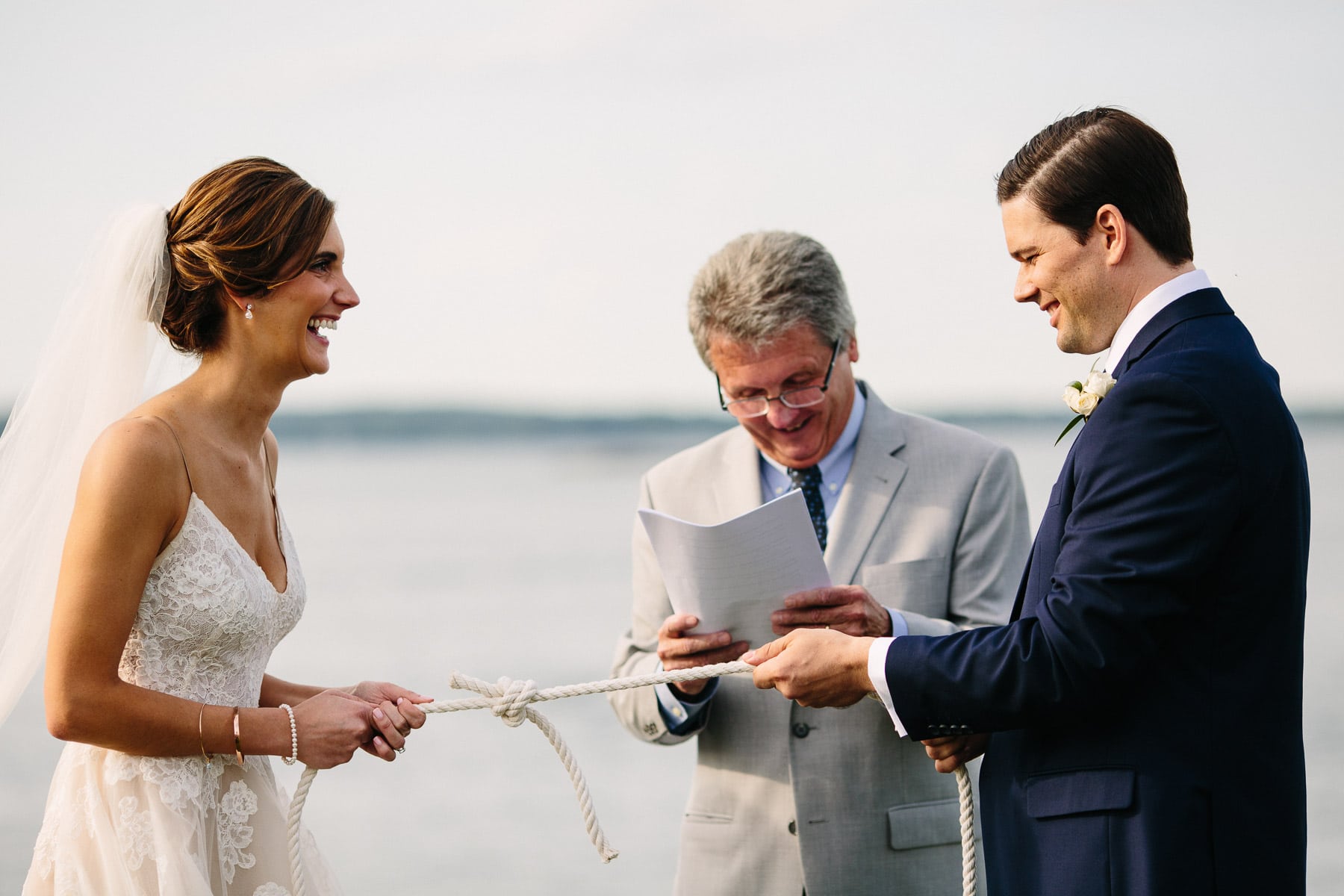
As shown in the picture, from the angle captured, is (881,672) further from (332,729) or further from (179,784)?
(179,784)

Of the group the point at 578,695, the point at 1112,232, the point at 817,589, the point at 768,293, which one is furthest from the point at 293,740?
the point at 1112,232

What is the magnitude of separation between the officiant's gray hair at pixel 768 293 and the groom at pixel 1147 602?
968 millimetres

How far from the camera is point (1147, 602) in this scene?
189cm

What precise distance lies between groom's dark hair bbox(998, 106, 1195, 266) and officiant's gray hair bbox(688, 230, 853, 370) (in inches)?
38.5

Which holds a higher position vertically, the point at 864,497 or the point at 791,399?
the point at 791,399

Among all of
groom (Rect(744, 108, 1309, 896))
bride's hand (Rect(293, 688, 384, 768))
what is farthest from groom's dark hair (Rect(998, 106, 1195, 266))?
bride's hand (Rect(293, 688, 384, 768))

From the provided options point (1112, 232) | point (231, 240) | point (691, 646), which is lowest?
point (691, 646)

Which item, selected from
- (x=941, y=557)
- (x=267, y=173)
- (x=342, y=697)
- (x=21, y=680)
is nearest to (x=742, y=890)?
(x=941, y=557)

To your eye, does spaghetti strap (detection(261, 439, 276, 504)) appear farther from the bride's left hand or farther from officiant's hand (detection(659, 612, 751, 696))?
officiant's hand (detection(659, 612, 751, 696))

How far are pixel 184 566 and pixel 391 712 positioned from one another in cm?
48

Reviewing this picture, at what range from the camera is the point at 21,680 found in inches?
99.0

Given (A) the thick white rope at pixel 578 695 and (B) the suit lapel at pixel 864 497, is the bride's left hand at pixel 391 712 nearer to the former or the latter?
(A) the thick white rope at pixel 578 695

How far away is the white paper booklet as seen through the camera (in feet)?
8.13

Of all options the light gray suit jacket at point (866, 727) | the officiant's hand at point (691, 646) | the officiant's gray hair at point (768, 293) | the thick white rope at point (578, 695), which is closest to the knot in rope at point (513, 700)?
the thick white rope at point (578, 695)
